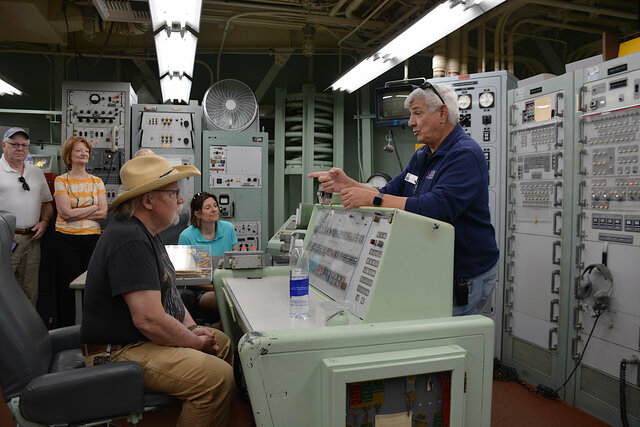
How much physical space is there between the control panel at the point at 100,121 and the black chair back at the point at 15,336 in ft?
11.2

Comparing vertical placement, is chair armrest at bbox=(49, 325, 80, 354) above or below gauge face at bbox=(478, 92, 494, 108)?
below

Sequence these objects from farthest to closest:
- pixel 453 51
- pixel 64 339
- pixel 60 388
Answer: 1. pixel 453 51
2. pixel 64 339
3. pixel 60 388

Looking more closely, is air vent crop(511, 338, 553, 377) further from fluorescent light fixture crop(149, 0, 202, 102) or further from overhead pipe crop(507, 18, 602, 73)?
fluorescent light fixture crop(149, 0, 202, 102)

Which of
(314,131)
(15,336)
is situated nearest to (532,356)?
(15,336)

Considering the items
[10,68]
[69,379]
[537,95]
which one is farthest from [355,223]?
[10,68]

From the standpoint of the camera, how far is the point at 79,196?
3797 millimetres

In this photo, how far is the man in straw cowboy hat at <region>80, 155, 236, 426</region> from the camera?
1.62 metres

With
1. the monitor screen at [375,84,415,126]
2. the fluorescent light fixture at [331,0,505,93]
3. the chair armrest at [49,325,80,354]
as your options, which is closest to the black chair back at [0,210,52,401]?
the chair armrest at [49,325,80,354]

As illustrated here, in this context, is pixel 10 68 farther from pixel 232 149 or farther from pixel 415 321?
pixel 415 321

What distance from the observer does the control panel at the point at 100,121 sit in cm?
499

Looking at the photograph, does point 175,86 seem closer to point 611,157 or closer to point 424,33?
point 424,33

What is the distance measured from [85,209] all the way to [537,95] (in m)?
3.56

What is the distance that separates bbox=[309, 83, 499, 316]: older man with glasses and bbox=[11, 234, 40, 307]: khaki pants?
3029 mm

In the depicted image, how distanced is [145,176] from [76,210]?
237cm
